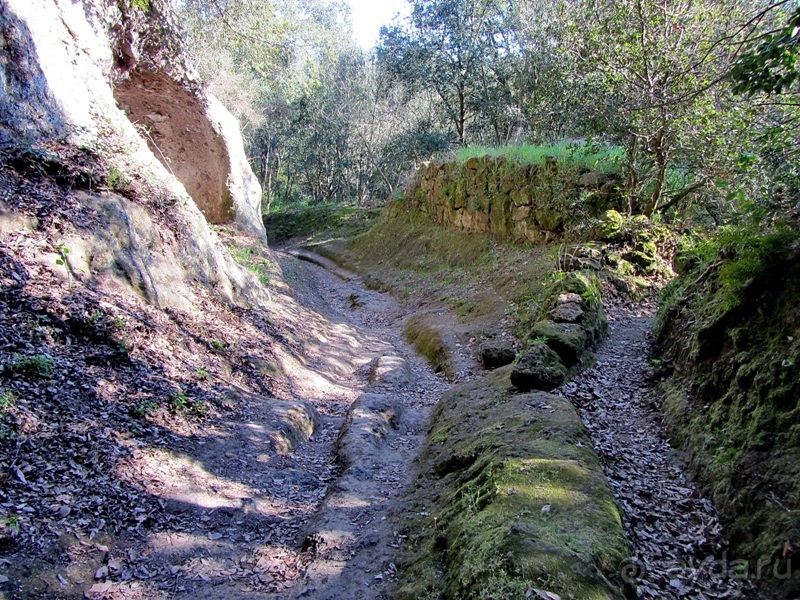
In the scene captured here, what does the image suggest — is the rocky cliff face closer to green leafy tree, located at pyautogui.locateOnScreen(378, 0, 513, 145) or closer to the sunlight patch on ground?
the sunlight patch on ground

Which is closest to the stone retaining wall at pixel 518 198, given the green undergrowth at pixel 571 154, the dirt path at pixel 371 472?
the green undergrowth at pixel 571 154

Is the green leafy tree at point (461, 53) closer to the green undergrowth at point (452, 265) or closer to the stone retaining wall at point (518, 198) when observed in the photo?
the stone retaining wall at point (518, 198)

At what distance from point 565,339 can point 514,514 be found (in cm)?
396

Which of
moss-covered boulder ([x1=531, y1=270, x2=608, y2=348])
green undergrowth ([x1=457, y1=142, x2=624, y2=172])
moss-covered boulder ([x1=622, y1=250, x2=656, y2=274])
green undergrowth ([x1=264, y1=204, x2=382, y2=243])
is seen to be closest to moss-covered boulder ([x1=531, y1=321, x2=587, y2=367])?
moss-covered boulder ([x1=531, y1=270, x2=608, y2=348])

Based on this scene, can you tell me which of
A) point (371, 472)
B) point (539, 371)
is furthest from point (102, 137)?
point (539, 371)

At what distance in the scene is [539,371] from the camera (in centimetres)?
648

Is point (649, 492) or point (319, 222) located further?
point (319, 222)

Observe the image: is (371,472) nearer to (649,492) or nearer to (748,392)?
(649,492)

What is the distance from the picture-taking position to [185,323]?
7.08 metres

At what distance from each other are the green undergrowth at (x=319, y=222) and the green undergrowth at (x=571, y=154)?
1353 cm

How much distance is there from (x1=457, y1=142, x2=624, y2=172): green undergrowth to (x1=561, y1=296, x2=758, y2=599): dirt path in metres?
6.15

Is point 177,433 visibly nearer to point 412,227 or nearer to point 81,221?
point 81,221

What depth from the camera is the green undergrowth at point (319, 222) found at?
29.1 m

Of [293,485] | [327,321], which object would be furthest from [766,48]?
[327,321]
